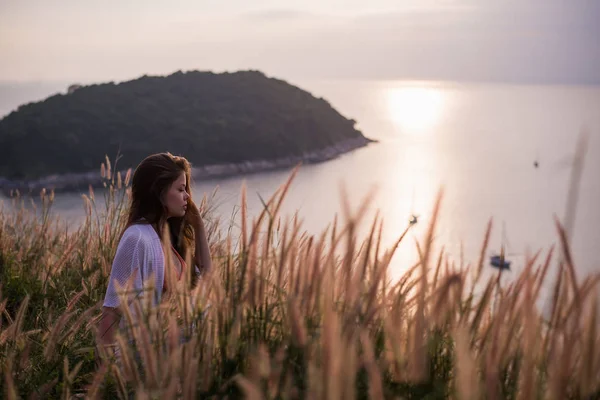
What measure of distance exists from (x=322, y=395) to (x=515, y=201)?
69.8m

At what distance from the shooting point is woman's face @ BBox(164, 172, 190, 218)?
2.63 metres

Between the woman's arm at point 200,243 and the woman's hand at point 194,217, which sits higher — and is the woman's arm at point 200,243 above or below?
below

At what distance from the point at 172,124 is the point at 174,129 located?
83cm

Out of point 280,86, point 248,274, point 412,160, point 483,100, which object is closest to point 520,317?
point 248,274

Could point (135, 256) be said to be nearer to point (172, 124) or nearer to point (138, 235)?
point (138, 235)

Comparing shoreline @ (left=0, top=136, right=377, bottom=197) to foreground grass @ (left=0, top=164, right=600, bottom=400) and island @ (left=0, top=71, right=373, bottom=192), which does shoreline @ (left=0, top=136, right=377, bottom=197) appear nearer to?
island @ (left=0, top=71, right=373, bottom=192)

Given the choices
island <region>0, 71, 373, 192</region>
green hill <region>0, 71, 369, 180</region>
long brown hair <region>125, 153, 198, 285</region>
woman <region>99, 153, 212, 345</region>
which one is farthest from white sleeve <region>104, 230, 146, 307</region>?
green hill <region>0, 71, 369, 180</region>

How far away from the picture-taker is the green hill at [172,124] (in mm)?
73688

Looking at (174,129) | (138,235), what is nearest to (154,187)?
(138,235)

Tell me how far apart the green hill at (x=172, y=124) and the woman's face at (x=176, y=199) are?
6796 cm

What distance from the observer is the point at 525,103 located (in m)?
150

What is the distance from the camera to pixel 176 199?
8.63ft

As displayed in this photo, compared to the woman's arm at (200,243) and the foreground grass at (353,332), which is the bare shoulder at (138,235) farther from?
the foreground grass at (353,332)

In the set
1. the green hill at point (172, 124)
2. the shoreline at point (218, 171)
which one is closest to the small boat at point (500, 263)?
the shoreline at point (218, 171)
